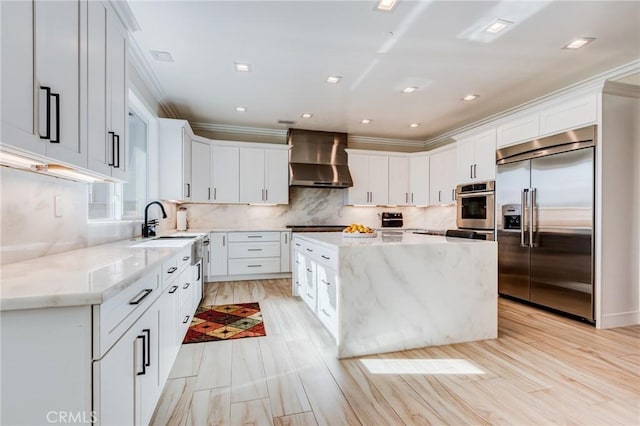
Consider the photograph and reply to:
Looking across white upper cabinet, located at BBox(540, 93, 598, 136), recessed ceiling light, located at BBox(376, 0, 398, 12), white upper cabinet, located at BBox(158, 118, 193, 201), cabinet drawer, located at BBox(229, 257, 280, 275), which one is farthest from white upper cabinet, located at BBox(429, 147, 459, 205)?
white upper cabinet, located at BBox(158, 118, 193, 201)

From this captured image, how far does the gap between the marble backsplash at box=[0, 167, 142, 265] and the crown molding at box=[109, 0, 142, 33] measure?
3.55 feet

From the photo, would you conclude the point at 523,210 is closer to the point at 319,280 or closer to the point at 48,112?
the point at 319,280

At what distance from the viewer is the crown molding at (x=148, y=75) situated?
115 inches

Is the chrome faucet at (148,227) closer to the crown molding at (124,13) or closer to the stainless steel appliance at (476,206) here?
the crown molding at (124,13)

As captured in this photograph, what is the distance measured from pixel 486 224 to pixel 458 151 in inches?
50.5

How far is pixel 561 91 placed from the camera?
3.91 meters

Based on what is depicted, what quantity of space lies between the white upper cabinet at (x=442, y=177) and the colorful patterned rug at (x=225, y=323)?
3771 mm

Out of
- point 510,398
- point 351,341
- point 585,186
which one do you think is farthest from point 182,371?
point 585,186

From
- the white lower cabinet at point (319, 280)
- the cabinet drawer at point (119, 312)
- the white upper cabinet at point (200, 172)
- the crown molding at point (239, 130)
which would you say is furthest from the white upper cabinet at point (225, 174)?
the cabinet drawer at point (119, 312)

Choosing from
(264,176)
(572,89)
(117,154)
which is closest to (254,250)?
(264,176)

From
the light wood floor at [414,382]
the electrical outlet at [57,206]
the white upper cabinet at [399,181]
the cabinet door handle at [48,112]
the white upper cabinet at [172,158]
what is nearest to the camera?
the cabinet door handle at [48,112]

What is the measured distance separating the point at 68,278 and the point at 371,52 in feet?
9.71

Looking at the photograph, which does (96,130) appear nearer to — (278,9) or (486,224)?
(278,9)

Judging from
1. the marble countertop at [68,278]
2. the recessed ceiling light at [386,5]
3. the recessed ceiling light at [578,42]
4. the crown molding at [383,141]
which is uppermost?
the recessed ceiling light at [578,42]
